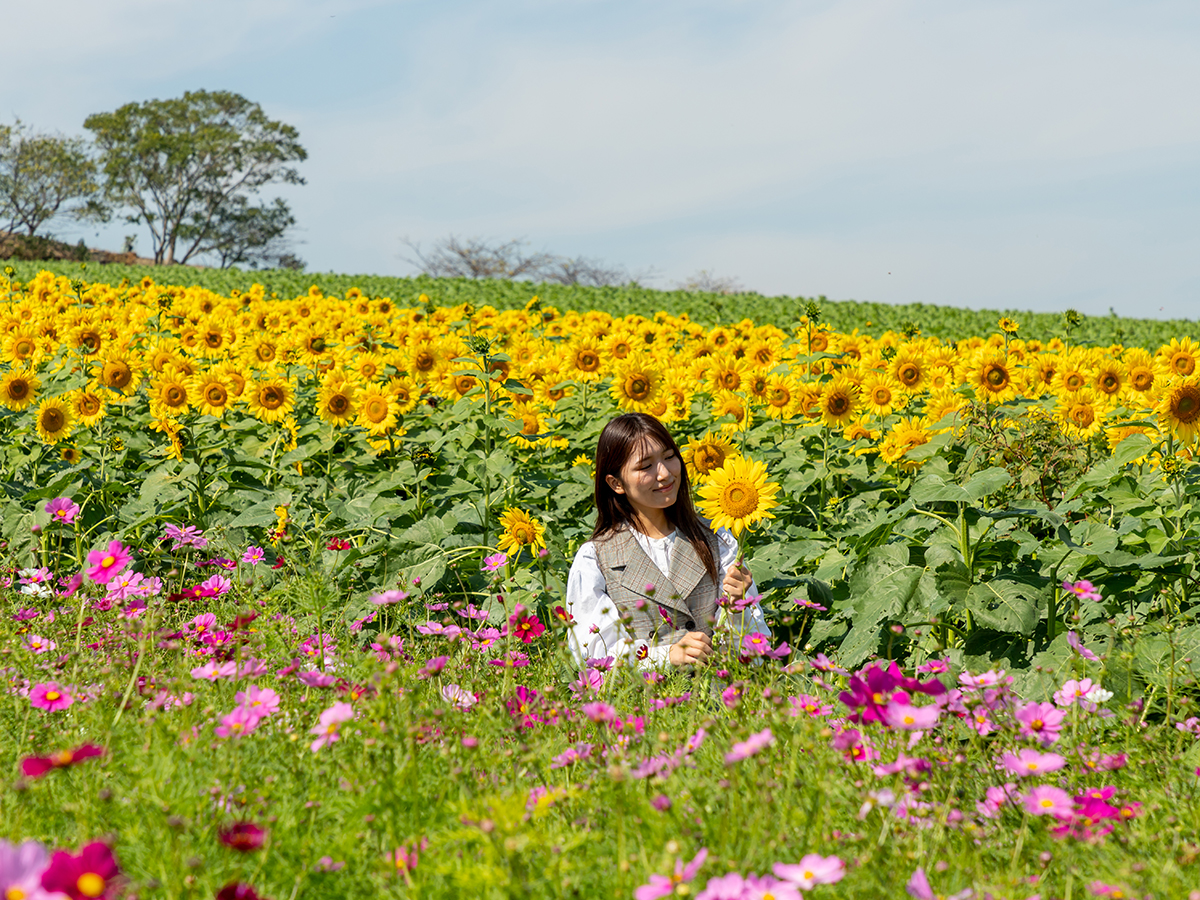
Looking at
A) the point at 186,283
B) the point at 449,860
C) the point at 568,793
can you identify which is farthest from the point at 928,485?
the point at 186,283

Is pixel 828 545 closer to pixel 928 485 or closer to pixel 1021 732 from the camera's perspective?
pixel 928 485

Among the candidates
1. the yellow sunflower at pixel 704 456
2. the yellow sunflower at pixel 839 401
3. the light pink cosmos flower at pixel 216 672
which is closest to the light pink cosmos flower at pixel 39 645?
the light pink cosmos flower at pixel 216 672

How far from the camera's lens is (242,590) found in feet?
14.1

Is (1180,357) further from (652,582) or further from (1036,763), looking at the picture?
(1036,763)

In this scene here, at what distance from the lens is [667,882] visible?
1.73 metres

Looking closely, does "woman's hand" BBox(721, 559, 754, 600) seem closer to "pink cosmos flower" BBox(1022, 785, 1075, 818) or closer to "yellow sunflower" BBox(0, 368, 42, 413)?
"pink cosmos flower" BBox(1022, 785, 1075, 818)

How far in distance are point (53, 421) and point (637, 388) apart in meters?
3.63

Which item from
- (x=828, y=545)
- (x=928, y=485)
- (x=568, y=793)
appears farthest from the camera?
(x=828, y=545)

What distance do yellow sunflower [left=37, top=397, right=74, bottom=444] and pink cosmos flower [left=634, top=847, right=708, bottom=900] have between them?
5.81 metres

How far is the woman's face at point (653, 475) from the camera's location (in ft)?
13.5

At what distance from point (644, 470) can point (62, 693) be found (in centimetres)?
219

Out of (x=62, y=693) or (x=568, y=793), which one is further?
(x=62, y=693)

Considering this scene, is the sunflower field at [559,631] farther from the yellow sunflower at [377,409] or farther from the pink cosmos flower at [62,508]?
the pink cosmos flower at [62,508]

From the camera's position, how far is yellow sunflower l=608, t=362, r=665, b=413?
629cm
